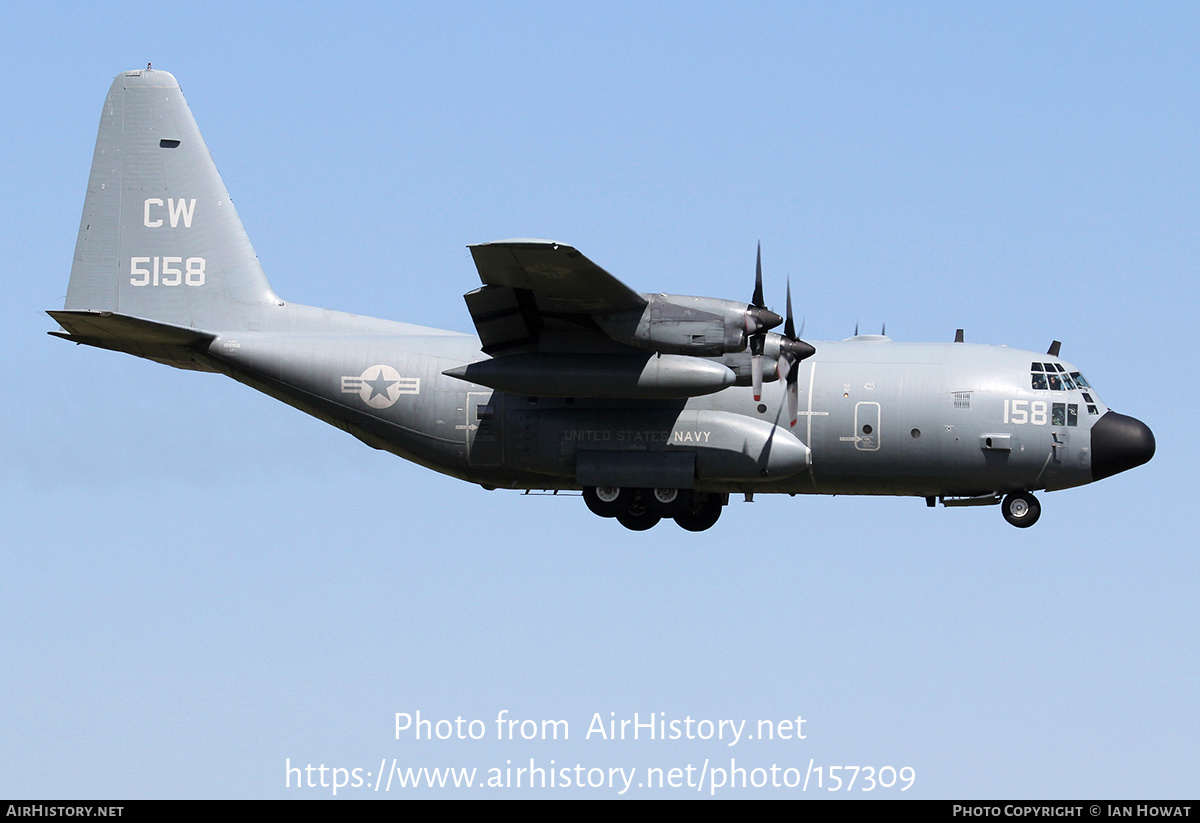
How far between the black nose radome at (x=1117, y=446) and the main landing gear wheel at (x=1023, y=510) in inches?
42.2

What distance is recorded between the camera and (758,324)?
2567 cm

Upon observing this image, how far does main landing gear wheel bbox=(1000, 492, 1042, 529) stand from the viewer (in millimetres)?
27500

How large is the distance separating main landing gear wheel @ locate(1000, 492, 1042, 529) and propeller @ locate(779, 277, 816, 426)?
13.1 ft

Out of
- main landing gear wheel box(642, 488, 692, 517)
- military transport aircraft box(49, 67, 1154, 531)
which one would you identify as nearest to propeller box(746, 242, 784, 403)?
military transport aircraft box(49, 67, 1154, 531)

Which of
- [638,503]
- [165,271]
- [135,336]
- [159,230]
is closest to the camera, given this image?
[638,503]

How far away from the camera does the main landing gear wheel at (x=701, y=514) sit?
94.4 feet

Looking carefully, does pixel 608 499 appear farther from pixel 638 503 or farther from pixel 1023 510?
pixel 1023 510

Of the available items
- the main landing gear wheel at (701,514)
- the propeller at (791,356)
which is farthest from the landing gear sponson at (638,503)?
the propeller at (791,356)

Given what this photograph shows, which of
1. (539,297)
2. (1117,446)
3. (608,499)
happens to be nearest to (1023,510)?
(1117,446)

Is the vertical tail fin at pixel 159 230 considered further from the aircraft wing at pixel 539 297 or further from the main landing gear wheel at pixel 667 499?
the main landing gear wheel at pixel 667 499

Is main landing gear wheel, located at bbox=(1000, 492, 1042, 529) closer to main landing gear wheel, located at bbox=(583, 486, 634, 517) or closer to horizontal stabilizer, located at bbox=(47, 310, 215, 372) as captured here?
main landing gear wheel, located at bbox=(583, 486, 634, 517)

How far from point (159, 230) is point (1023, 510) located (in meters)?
16.1

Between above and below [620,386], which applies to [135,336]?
above
